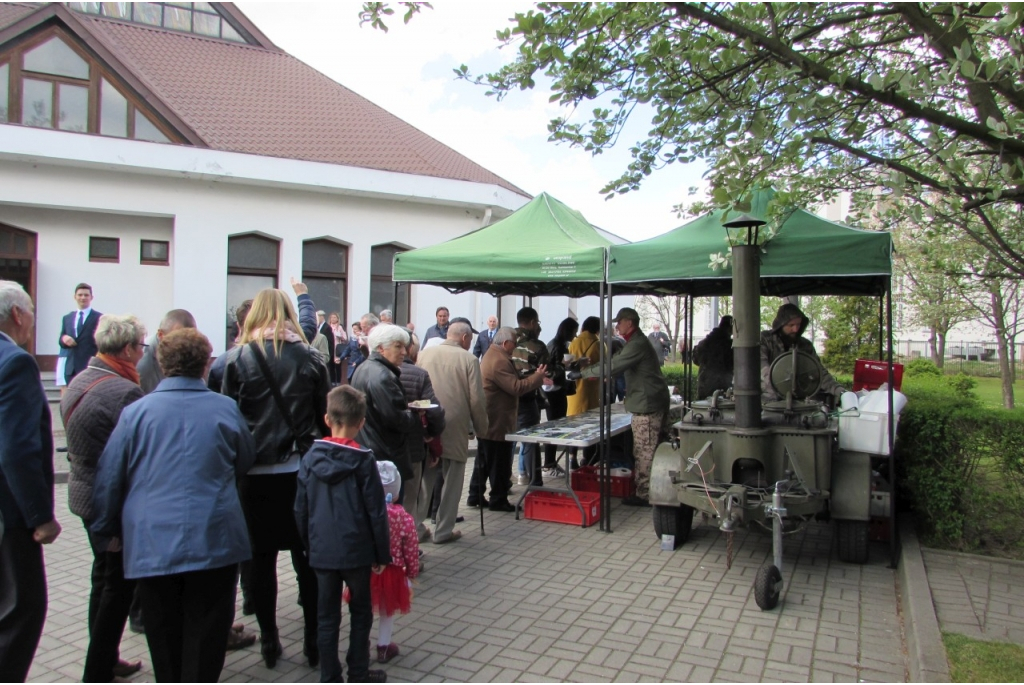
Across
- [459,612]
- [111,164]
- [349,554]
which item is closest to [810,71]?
[349,554]

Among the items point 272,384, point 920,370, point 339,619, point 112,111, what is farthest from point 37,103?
point 920,370

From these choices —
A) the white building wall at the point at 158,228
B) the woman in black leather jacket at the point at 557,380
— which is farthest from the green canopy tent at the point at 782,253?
the white building wall at the point at 158,228

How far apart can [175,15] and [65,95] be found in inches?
244

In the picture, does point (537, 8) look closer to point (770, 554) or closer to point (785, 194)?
point (785, 194)

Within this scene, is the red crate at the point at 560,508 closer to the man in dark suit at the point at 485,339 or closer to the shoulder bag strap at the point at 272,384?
the shoulder bag strap at the point at 272,384

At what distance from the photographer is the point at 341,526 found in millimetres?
3756

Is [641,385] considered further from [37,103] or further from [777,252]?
[37,103]

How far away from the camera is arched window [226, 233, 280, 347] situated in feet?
51.3

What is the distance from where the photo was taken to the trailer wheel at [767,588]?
5.16 meters

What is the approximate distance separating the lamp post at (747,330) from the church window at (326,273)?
1205 cm

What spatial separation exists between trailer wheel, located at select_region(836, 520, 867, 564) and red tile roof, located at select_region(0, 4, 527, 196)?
1300cm

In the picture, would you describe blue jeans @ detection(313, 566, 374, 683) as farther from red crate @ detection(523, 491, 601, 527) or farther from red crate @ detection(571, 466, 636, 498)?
red crate @ detection(571, 466, 636, 498)

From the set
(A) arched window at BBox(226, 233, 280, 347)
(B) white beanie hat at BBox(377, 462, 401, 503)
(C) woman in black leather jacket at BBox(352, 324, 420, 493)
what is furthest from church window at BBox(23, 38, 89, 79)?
(B) white beanie hat at BBox(377, 462, 401, 503)

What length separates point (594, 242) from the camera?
8461mm
